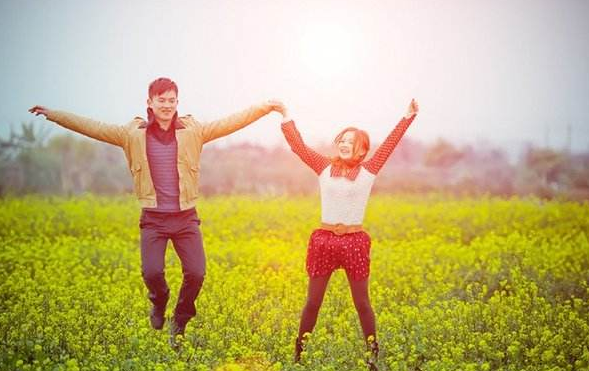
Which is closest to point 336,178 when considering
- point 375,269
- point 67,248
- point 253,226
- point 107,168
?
point 375,269

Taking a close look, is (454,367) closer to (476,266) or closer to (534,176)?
(476,266)

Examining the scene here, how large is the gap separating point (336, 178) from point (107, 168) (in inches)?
545

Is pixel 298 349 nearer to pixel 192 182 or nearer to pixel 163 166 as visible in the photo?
pixel 192 182

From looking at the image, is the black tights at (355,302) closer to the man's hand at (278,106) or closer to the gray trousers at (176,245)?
the gray trousers at (176,245)

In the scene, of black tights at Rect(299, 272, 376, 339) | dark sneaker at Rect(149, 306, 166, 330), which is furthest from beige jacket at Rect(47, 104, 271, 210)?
black tights at Rect(299, 272, 376, 339)

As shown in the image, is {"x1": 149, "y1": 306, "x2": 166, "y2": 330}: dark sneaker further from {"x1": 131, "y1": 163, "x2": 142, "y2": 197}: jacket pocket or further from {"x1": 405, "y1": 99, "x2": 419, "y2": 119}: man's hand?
{"x1": 405, "y1": 99, "x2": 419, "y2": 119}: man's hand

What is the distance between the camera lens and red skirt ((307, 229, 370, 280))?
5.61 m

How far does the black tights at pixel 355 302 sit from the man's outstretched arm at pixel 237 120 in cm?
126

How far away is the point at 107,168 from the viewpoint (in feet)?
61.8

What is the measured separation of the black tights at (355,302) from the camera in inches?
223

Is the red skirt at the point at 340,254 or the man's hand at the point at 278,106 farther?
the man's hand at the point at 278,106

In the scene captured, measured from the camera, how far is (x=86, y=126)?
5977mm

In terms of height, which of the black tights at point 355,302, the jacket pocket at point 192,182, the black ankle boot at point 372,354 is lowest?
the black ankle boot at point 372,354

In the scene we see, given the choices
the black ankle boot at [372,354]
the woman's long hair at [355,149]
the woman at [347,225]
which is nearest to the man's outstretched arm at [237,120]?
the woman at [347,225]
